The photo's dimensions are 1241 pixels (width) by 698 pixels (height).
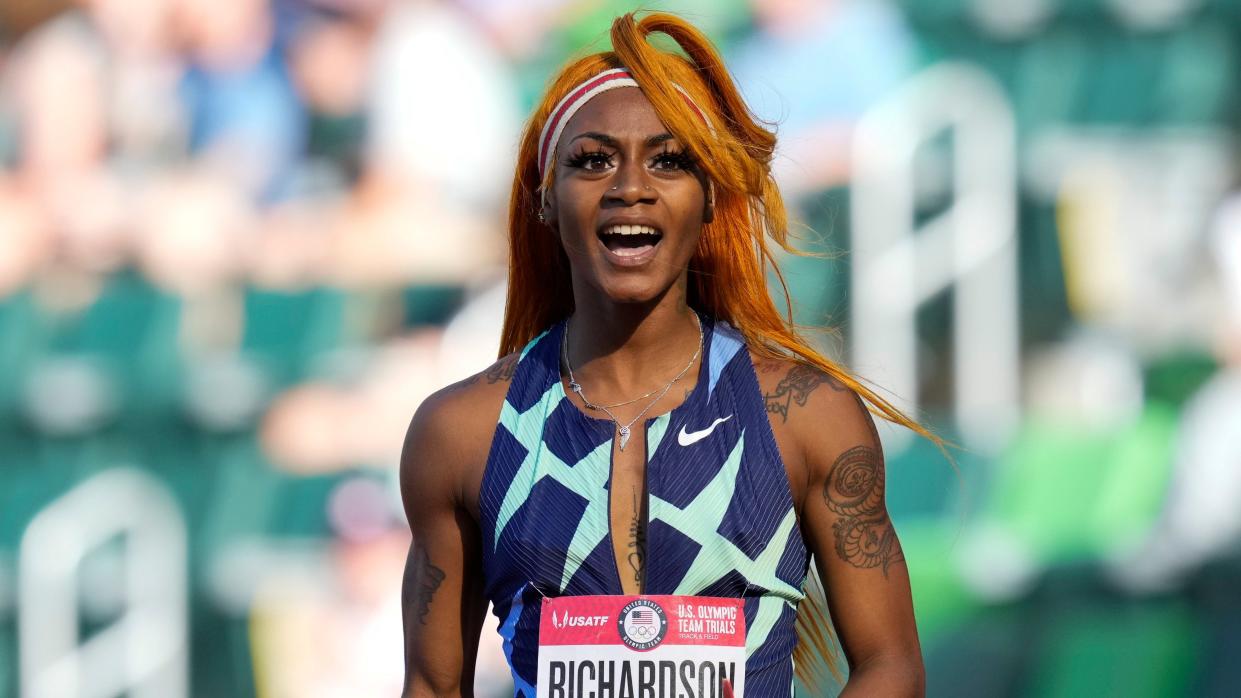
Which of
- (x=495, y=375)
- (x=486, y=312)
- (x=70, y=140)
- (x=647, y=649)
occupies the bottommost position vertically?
(x=647, y=649)

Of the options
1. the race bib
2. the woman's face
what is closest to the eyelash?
the woman's face

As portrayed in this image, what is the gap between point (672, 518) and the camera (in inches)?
93.4

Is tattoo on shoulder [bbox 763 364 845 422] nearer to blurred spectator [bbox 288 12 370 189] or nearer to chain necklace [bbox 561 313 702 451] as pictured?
chain necklace [bbox 561 313 702 451]

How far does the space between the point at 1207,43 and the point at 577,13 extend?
6.76 ft

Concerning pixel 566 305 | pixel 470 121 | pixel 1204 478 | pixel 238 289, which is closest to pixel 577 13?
pixel 470 121

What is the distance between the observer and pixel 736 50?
5.63m

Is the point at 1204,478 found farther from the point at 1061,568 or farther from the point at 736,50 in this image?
the point at 736,50

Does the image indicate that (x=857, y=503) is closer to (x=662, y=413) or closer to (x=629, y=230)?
(x=662, y=413)

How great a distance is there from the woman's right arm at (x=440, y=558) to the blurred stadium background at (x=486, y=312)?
2.88 metres

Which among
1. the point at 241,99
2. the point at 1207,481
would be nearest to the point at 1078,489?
the point at 1207,481

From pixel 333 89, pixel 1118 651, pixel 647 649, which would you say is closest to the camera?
pixel 647 649

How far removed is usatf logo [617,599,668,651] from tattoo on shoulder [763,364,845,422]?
326mm

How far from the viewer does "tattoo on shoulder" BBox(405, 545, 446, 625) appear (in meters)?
2.56

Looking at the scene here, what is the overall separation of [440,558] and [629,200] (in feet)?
2.01
